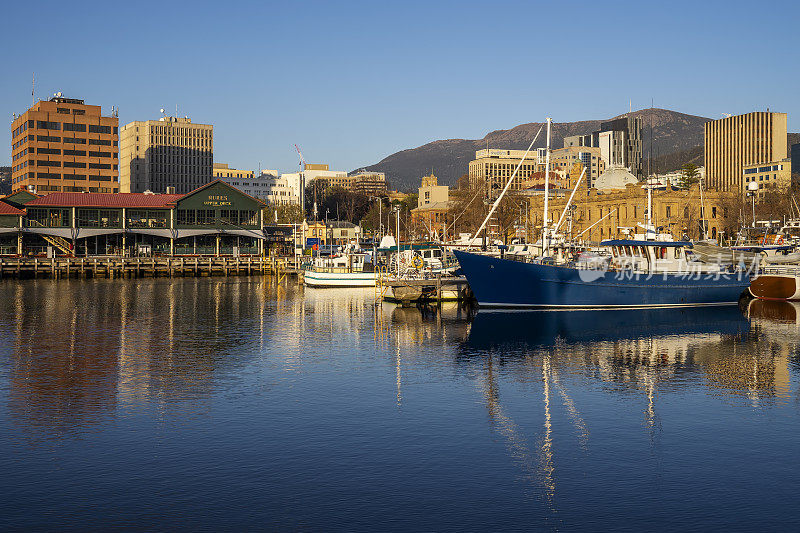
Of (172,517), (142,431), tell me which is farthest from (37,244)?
(172,517)

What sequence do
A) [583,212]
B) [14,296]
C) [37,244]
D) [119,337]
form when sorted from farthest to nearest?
[583,212]
[37,244]
[14,296]
[119,337]

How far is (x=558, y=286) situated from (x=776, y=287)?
25.7m

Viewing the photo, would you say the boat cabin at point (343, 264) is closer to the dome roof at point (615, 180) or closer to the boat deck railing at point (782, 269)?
the boat deck railing at point (782, 269)

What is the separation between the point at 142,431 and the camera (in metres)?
25.5

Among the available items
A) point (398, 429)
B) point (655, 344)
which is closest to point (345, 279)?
point (655, 344)

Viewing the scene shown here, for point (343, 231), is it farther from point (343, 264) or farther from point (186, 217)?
point (343, 264)

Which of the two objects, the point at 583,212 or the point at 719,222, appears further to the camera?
the point at 583,212

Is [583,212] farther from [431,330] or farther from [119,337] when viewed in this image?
[119,337]

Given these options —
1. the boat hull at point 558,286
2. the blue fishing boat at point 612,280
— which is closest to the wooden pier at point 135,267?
the boat hull at point 558,286

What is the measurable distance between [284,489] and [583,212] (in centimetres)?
12216

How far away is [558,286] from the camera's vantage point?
60.9 meters

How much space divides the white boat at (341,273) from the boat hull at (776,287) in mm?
38067

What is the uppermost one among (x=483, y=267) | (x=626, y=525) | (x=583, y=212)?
(x=583, y=212)

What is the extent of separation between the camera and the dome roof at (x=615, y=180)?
138625 millimetres
